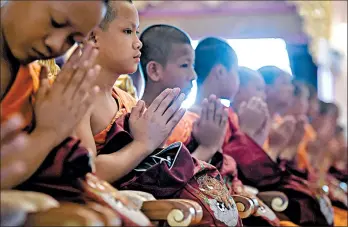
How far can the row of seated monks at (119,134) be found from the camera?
1089mm

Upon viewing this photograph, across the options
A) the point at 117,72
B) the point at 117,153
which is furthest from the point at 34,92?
the point at 117,72

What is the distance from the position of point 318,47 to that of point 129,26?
16.3 ft

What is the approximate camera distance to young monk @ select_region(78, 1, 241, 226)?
4.64ft

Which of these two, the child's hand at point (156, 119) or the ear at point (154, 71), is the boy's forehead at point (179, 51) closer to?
the ear at point (154, 71)

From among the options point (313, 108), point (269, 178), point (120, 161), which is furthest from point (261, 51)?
point (120, 161)

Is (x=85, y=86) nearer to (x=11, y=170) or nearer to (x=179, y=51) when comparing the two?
(x=11, y=170)

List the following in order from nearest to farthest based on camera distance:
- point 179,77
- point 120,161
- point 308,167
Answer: point 120,161 < point 179,77 < point 308,167

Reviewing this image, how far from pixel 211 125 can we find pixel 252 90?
97cm

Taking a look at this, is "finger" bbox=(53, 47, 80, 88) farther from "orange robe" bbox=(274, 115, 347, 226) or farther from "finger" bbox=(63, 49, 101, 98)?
"orange robe" bbox=(274, 115, 347, 226)

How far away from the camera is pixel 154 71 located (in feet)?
6.87

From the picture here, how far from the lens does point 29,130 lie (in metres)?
1.12

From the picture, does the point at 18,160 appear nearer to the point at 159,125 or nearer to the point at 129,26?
the point at 159,125

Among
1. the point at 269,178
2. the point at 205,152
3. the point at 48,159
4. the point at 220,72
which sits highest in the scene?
the point at 220,72

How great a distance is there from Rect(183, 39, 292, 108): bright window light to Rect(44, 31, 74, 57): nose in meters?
5.36
